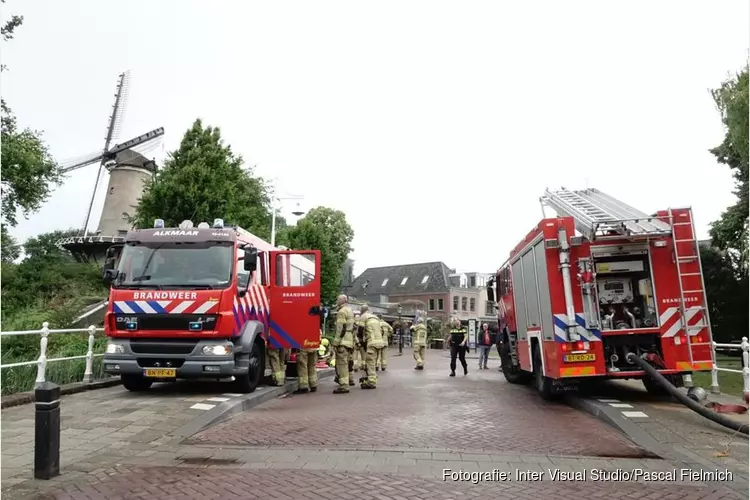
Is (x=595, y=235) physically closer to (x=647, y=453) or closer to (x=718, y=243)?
(x=647, y=453)

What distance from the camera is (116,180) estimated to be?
42250 mm

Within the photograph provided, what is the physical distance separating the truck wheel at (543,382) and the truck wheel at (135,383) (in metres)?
6.78

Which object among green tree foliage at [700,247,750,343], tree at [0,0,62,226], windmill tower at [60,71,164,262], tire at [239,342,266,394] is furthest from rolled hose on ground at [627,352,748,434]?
windmill tower at [60,71,164,262]

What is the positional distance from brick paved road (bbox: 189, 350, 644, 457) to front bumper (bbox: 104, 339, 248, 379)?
3.57ft

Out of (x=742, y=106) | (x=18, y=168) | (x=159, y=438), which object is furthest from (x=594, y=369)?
(x=18, y=168)

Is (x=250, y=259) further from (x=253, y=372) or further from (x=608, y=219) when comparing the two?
(x=608, y=219)

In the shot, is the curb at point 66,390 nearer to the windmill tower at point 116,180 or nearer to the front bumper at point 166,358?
the front bumper at point 166,358

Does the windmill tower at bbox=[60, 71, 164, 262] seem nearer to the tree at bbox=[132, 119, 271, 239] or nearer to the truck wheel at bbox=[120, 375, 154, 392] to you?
the tree at bbox=[132, 119, 271, 239]

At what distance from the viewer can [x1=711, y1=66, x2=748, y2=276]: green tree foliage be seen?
14.0 m

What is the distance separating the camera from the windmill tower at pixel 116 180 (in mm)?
39531

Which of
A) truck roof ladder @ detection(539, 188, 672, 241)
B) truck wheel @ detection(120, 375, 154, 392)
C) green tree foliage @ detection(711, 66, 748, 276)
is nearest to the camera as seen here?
truck roof ladder @ detection(539, 188, 672, 241)

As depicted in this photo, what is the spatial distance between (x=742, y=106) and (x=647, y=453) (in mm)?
11580

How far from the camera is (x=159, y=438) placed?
6.29 m

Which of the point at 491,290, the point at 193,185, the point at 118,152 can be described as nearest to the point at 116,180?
the point at 118,152
